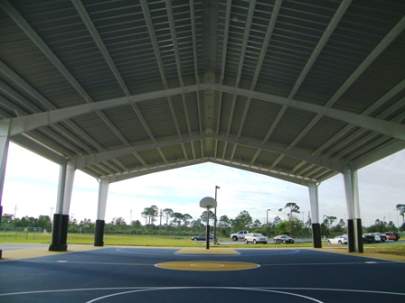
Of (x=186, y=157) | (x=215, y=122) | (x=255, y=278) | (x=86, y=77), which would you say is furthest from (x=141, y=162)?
(x=255, y=278)

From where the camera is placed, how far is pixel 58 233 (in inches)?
1155

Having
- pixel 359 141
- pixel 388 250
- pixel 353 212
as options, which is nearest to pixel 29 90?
pixel 359 141

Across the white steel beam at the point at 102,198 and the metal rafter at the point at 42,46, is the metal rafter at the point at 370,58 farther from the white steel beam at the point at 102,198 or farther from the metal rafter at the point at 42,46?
the white steel beam at the point at 102,198

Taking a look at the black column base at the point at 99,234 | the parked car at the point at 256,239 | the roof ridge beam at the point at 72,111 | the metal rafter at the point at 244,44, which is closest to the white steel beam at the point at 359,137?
the metal rafter at the point at 244,44

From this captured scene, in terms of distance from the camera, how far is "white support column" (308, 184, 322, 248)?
41.2m

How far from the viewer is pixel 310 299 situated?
9820 mm

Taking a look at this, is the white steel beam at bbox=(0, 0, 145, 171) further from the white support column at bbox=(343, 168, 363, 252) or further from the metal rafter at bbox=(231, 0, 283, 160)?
the white support column at bbox=(343, 168, 363, 252)

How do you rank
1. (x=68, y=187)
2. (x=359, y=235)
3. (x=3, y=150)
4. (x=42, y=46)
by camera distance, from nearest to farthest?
(x=42, y=46)
(x=3, y=150)
(x=68, y=187)
(x=359, y=235)

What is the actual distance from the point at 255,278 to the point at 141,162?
26.8 metres

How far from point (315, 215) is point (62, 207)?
1000 inches

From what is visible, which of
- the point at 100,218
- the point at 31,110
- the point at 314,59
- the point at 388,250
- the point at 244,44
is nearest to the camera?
the point at 314,59

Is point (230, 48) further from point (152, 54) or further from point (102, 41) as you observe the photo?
point (102, 41)

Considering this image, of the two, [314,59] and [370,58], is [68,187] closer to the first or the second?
[314,59]

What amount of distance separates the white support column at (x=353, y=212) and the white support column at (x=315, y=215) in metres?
8.72
